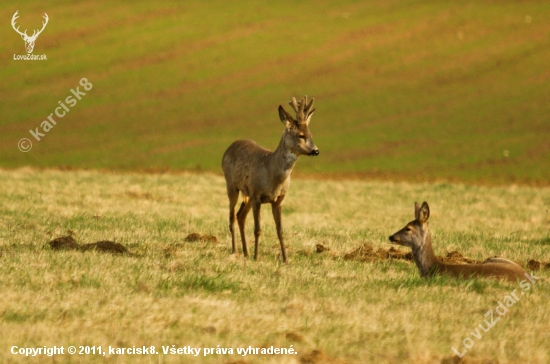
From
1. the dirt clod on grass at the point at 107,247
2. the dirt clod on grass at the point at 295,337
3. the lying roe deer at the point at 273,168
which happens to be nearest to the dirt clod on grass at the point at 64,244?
the dirt clod on grass at the point at 107,247

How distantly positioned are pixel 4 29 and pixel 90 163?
90.9ft

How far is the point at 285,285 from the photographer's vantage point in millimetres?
9789

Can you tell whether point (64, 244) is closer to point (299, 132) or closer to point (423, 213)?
point (299, 132)

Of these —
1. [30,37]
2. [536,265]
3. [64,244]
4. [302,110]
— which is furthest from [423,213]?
[30,37]

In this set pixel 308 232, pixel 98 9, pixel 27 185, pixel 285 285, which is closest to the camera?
pixel 285 285

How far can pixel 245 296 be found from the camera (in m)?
9.14

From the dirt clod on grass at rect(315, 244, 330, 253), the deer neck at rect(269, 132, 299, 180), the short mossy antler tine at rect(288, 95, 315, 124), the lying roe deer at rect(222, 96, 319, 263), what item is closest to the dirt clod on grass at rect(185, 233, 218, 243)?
the lying roe deer at rect(222, 96, 319, 263)

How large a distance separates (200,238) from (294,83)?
4610 cm

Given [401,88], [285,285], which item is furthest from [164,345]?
[401,88]

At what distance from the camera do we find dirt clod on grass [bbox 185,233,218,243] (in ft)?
45.1

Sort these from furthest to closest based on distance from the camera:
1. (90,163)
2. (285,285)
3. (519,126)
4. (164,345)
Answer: (519,126) → (90,163) → (285,285) → (164,345)

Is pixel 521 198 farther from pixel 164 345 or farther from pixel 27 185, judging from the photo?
pixel 164 345

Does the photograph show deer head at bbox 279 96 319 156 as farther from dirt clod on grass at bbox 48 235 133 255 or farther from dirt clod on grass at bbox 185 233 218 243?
dirt clod on grass at bbox 48 235 133 255

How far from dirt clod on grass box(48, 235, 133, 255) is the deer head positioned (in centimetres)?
287
